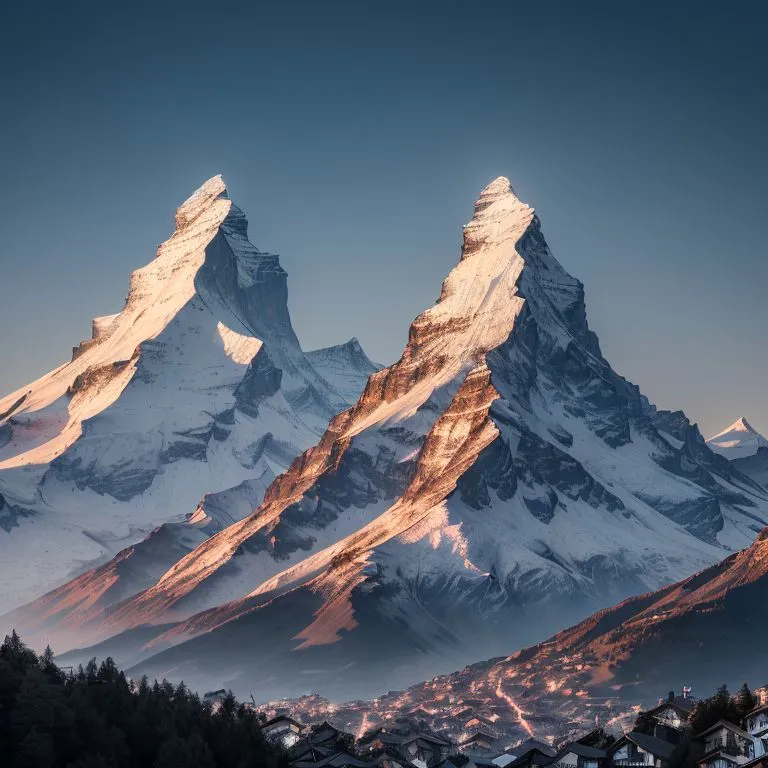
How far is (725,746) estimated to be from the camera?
184 meters

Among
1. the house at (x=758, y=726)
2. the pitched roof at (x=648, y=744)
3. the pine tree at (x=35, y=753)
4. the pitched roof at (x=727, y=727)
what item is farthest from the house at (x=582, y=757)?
the pine tree at (x=35, y=753)

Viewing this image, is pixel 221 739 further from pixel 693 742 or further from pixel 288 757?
pixel 693 742

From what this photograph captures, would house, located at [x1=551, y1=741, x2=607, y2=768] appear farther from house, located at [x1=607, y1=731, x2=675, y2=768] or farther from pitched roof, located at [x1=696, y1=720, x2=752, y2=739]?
pitched roof, located at [x1=696, y1=720, x2=752, y2=739]

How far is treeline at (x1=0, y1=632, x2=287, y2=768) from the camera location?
177625mm

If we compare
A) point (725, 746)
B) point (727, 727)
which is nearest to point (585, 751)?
point (727, 727)

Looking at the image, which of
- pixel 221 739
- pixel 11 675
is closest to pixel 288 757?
pixel 221 739

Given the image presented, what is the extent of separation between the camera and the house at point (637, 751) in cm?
19425

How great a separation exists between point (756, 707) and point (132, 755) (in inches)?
2356


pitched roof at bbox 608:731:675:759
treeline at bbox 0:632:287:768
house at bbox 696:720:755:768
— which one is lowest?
house at bbox 696:720:755:768

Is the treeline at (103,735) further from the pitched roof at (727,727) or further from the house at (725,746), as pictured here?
the pitched roof at (727,727)

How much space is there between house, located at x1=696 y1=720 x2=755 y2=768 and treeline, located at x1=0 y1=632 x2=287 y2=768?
39.0 meters


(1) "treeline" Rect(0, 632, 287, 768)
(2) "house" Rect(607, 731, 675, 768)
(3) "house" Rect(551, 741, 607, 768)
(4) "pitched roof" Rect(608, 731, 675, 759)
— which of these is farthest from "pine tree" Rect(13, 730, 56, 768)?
(4) "pitched roof" Rect(608, 731, 675, 759)

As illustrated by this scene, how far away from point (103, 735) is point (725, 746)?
180 feet

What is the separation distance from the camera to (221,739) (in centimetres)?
19162
